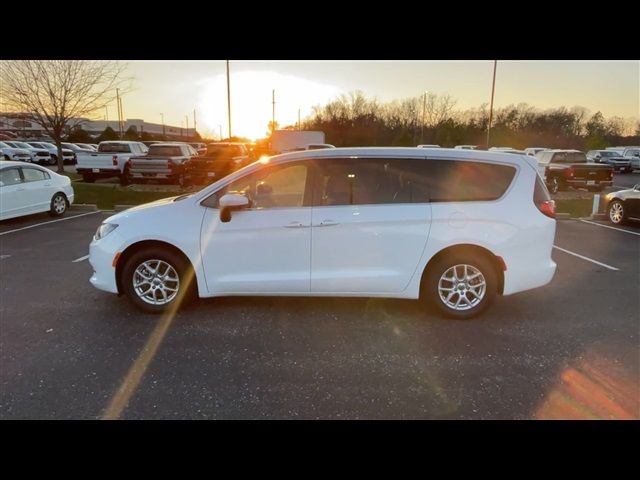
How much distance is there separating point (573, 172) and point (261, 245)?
1702 cm

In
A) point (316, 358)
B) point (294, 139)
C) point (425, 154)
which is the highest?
point (294, 139)

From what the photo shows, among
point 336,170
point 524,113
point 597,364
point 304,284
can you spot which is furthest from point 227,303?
point 524,113

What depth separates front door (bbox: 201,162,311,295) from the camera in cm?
435

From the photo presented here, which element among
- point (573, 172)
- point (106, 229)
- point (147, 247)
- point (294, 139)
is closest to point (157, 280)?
point (147, 247)

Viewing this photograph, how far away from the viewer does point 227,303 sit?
489 centimetres

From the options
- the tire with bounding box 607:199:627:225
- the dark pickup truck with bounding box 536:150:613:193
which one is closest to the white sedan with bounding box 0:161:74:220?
the tire with bounding box 607:199:627:225

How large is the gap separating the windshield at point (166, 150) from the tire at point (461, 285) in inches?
606

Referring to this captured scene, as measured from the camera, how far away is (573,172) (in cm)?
1705

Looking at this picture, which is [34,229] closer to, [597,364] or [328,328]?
[328,328]

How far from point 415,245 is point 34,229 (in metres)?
9.03

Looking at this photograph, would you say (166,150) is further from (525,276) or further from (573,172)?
(573,172)

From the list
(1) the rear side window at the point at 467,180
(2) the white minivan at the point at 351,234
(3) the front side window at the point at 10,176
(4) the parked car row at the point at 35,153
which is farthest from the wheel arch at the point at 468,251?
(4) the parked car row at the point at 35,153

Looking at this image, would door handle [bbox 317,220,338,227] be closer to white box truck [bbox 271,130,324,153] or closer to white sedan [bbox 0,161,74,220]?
white sedan [bbox 0,161,74,220]
